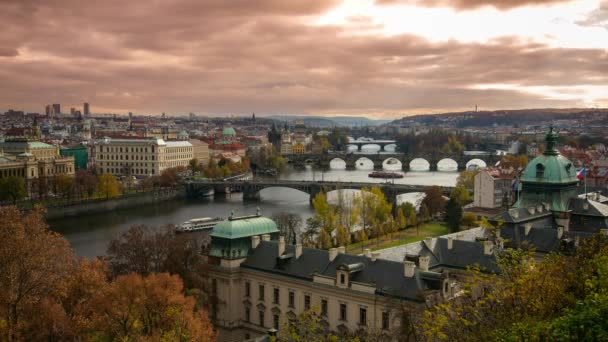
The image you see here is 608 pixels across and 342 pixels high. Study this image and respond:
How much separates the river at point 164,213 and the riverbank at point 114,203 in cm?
136

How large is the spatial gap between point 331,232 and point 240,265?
24.5m

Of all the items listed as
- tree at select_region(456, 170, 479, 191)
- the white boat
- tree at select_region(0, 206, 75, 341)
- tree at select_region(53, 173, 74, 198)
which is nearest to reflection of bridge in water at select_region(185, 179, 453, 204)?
tree at select_region(456, 170, 479, 191)

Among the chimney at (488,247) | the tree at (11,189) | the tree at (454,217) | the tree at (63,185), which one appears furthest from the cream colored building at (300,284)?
the tree at (63,185)

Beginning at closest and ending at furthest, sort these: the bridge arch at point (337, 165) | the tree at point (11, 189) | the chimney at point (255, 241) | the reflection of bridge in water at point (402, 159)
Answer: the chimney at point (255, 241) < the tree at point (11, 189) < the reflection of bridge in water at point (402, 159) < the bridge arch at point (337, 165)

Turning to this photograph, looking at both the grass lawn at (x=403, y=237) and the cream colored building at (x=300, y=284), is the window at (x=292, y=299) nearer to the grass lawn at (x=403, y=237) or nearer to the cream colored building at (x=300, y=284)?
the cream colored building at (x=300, y=284)

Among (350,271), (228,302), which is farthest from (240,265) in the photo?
(350,271)

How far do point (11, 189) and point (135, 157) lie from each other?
137ft

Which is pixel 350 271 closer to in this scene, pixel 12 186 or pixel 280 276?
pixel 280 276

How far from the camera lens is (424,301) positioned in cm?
2342

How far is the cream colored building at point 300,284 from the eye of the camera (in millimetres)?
24859

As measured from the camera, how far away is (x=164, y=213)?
75875 mm

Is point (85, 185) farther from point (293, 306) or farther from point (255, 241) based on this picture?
point (293, 306)

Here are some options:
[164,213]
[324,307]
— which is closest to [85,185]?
[164,213]

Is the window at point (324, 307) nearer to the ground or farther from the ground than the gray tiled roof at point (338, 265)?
nearer to the ground
